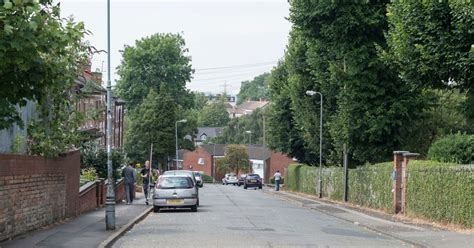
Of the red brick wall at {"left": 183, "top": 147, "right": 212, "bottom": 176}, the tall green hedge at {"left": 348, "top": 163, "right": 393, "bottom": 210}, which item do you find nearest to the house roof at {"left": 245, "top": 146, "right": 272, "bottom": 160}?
the red brick wall at {"left": 183, "top": 147, "right": 212, "bottom": 176}

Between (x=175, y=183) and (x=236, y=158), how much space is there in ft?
255

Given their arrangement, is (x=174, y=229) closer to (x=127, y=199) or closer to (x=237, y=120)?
(x=127, y=199)

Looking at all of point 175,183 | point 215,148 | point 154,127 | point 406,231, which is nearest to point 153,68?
point 154,127

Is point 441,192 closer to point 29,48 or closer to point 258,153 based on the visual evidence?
point 29,48

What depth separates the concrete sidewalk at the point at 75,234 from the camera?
50.3 ft

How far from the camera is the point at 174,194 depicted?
28453 mm

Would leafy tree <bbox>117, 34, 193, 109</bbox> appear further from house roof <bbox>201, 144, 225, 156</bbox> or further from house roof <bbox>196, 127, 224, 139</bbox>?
house roof <bbox>196, 127, 224, 139</bbox>

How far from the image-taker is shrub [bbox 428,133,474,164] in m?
22.9

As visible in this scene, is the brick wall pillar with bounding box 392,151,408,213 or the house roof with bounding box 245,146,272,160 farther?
the house roof with bounding box 245,146,272,160

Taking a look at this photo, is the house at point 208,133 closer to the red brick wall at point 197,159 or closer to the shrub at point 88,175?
the red brick wall at point 197,159

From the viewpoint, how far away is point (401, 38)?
23.9 m

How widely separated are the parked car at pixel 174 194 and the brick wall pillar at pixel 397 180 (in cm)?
794

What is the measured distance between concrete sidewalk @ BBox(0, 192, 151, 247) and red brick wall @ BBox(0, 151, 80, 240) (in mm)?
346

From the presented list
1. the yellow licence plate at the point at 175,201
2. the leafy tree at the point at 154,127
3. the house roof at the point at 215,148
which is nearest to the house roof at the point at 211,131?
the house roof at the point at 215,148
